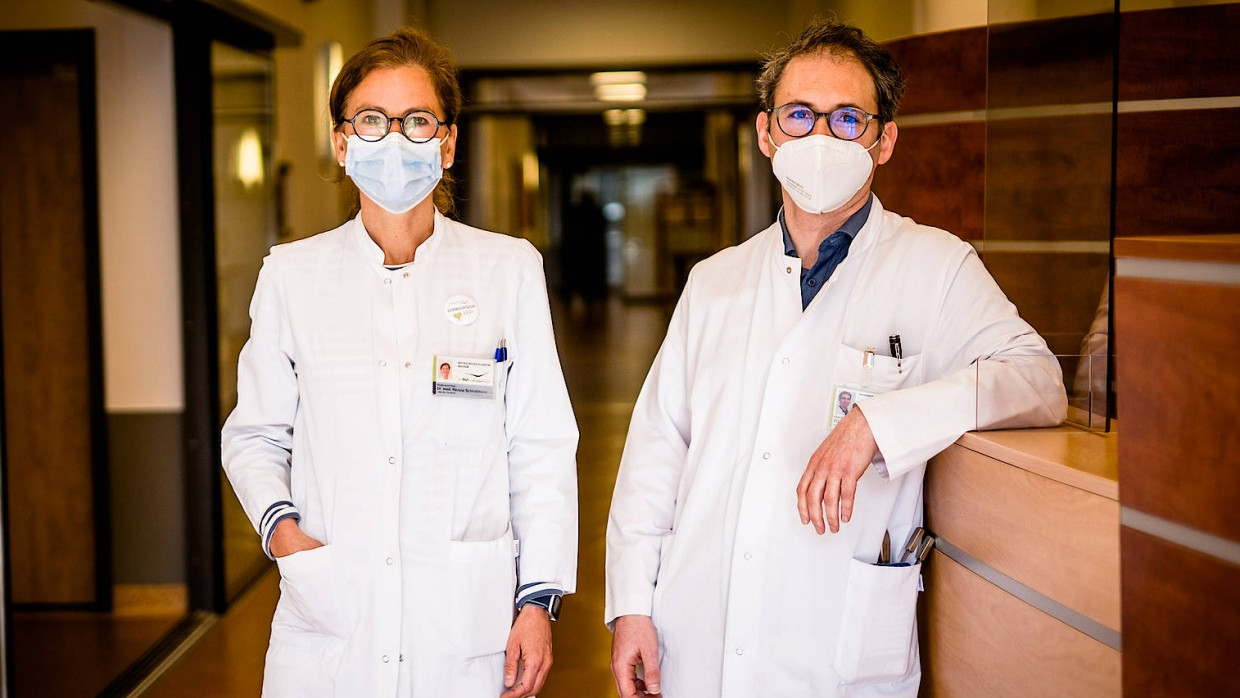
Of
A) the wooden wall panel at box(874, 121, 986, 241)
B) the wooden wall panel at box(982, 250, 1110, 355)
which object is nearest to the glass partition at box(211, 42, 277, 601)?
the wooden wall panel at box(874, 121, 986, 241)

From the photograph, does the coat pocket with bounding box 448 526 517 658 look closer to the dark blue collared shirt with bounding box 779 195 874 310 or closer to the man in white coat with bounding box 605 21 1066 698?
the man in white coat with bounding box 605 21 1066 698

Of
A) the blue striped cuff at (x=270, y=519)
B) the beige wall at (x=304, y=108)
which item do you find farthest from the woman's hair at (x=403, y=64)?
the beige wall at (x=304, y=108)

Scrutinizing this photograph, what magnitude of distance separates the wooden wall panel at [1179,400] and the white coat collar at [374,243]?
1.14 m

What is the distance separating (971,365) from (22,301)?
4.26m

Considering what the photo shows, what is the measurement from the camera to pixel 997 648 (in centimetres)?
171

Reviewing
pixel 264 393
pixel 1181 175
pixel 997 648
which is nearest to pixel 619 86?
pixel 1181 175

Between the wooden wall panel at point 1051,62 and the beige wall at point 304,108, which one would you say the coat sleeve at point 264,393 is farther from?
the beige wall at point 304,108

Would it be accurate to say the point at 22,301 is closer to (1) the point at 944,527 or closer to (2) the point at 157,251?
(2) the point at 157,251

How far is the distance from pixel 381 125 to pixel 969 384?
1085 millimetres

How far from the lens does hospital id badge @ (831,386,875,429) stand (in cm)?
179

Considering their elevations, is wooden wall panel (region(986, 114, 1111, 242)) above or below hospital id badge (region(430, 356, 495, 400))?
above

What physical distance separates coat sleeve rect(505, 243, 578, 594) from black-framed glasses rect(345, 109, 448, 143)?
300mm

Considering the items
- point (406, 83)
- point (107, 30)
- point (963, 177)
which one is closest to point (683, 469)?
point (406, 83)

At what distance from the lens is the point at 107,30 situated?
4562mm
